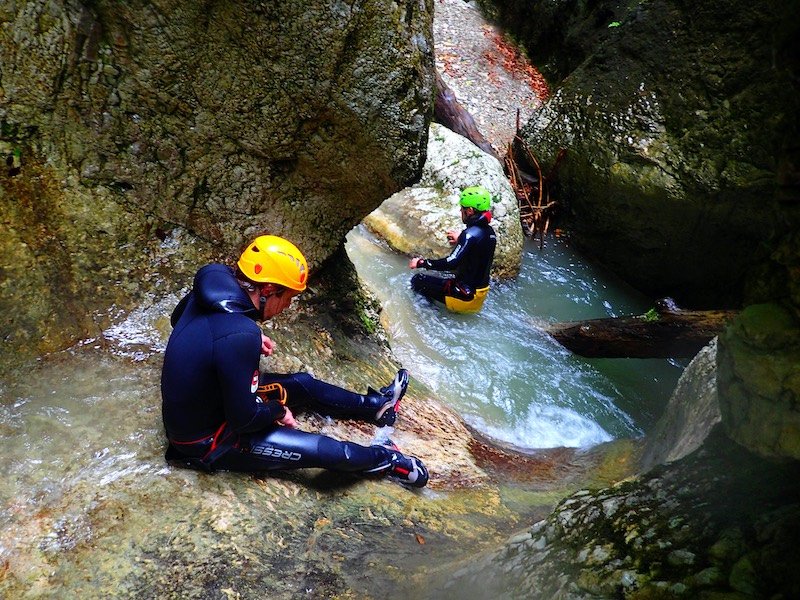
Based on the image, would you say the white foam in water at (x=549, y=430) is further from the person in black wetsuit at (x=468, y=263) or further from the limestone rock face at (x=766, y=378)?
the limestone rock face at (x=766, y=378)

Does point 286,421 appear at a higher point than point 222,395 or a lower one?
lower

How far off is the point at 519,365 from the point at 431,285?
1.74 m

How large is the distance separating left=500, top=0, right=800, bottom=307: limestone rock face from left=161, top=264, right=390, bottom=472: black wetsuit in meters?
7.25

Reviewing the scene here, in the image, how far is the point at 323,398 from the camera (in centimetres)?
416

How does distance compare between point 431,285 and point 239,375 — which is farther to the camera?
point 431,285

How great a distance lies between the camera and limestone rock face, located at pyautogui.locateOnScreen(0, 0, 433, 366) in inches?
137

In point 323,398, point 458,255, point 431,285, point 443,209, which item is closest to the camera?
point 323,398

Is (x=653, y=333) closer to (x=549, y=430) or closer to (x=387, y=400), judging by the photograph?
(x=549, y=430)

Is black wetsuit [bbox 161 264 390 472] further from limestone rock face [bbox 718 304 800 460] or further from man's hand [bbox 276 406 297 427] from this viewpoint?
limestone rock face [bbox 718 304 800 460]

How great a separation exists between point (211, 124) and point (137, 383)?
1981mm

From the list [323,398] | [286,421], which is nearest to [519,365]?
[323,398]

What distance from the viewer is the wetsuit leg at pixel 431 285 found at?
7.90 m

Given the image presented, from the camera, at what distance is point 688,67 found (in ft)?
29.2

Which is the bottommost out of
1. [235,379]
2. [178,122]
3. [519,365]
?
[519,365]
